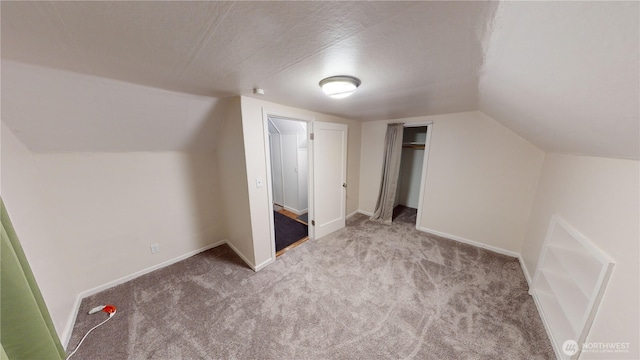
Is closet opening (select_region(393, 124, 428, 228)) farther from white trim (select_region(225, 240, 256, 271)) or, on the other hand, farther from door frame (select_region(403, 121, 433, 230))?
white trim (select_region(225, 240, 256, 271))

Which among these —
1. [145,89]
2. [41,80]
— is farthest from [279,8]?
[41,80]

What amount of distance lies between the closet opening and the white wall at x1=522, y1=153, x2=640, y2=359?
2.11 meters

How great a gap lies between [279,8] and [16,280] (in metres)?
1.45

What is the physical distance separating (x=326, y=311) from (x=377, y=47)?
6.75 ft

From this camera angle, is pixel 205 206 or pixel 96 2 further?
pixel 205 206

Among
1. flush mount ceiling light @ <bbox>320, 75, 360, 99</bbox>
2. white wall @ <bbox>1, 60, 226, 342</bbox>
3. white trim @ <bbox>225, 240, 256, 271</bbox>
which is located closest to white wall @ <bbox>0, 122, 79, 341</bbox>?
white wall @ <bbox>1, 60, 226, 342</bbox>

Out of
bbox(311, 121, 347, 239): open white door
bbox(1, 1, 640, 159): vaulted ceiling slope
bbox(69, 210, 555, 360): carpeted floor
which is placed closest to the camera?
bbox(1, 1, 640, 159): vaulted ceiling slope

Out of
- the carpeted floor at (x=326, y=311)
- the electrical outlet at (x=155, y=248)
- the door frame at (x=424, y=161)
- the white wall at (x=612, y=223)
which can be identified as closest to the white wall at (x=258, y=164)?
the carpeted floor at (x=326, y=311)

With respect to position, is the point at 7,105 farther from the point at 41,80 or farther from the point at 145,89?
the point at 145,89

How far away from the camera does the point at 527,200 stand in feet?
7.66

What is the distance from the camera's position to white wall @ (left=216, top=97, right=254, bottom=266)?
6.54ft

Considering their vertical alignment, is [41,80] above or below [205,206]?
above

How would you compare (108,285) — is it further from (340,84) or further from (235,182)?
(340,84)

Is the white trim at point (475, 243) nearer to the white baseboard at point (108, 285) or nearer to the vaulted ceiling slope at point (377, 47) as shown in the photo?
the vaulted ceiling slope at point (377, 47)
